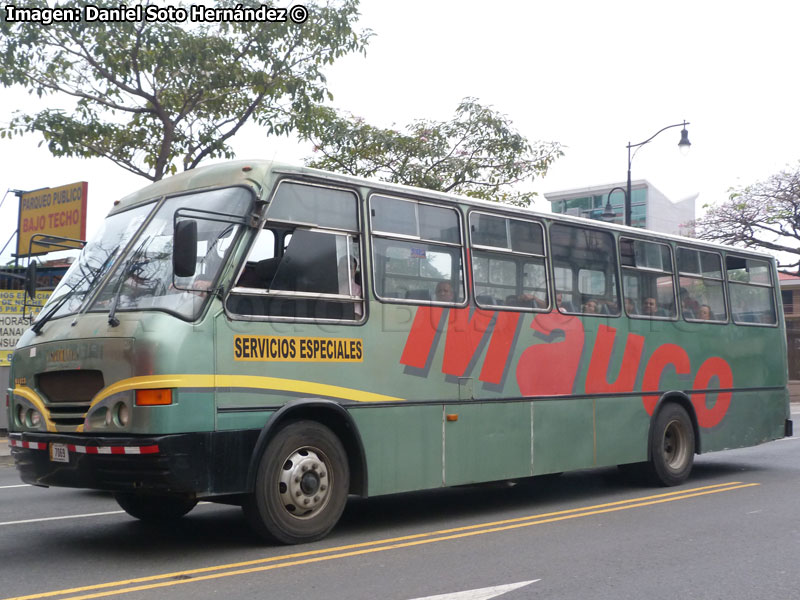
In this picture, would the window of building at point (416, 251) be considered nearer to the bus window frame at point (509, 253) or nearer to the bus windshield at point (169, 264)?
the bus window frame at point (509, 253)

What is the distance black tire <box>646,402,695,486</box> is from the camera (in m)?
11.4

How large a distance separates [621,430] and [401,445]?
3.61m

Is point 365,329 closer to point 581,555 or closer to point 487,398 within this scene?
point 487,398

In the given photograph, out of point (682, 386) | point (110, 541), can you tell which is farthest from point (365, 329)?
point (682, 386)

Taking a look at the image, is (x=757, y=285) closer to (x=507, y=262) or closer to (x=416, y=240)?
(x=507, y=262)

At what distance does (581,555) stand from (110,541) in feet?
12.5

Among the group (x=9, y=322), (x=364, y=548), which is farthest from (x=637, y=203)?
(x=364, y=548)

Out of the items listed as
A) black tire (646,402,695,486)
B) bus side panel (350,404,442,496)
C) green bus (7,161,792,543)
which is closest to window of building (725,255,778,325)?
black tire (646,402,695,486)

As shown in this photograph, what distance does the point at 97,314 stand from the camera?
733 centimetres

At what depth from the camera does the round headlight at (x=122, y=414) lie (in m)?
6.83

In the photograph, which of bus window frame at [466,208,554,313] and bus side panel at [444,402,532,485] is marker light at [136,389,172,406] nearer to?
bus side panel at [444,402,532,485]

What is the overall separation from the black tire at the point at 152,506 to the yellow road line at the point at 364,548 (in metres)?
1.74

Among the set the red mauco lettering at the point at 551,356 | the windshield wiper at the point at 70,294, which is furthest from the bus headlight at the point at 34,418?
the red mauco lettering at the point at 551,356

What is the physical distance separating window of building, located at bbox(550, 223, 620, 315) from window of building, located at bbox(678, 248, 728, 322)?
1510 millimetres
